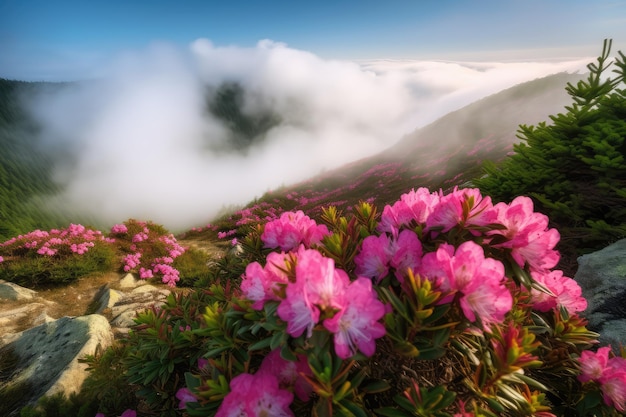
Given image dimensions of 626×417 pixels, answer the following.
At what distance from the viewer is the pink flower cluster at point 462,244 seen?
1.22m

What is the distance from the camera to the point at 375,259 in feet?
4.82

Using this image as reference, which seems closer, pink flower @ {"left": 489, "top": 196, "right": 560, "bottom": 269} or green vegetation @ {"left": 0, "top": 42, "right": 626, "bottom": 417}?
green vegetation @ {"left": 0, "top": 42, "right": 626, "bottom": 417}

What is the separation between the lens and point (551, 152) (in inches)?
162

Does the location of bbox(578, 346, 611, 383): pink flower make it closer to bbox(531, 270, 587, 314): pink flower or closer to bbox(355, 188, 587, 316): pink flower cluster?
bbox(531, 270, 587, 314): pink flower

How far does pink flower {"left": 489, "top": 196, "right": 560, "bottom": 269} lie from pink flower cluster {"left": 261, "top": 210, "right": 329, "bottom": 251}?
3.07ft

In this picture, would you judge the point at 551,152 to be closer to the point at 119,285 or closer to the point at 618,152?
the point at 618,152

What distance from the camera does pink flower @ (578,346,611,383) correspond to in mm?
1615

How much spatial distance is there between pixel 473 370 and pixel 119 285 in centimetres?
749

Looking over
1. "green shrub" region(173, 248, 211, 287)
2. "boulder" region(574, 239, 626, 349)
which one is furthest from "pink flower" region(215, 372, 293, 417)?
"green shrub" region(173, 248, 211, 287)

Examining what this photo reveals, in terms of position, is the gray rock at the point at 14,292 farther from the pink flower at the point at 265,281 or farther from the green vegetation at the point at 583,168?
the green vegetation at the point at 583,168

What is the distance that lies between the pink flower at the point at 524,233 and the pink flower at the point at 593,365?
0.61m

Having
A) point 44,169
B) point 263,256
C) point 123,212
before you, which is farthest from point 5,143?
point 263,256

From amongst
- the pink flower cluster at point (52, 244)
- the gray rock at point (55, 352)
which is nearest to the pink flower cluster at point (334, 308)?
the gray rock at point (55, 352)

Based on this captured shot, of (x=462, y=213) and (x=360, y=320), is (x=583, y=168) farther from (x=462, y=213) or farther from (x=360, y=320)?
(x=360, y=320)
